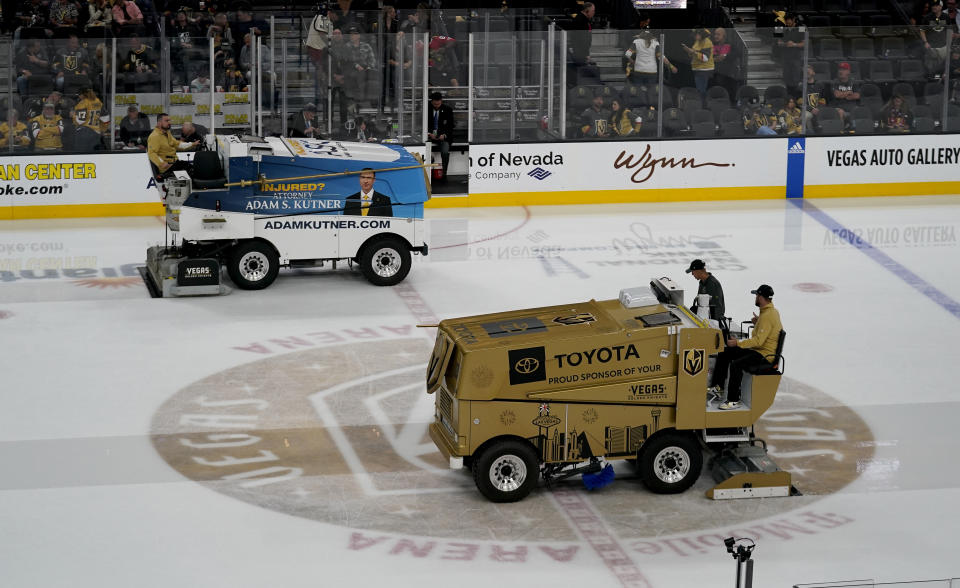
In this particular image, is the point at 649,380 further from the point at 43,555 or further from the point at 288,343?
the point at 288,343

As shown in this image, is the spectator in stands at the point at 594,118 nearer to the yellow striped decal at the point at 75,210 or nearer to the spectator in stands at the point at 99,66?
the yellow striped decal at the point at 75,210

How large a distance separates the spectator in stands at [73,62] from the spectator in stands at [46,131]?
0.49 m

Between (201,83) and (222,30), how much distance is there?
1082 millimetres

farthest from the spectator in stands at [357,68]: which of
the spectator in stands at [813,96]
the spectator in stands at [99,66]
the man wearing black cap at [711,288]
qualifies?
the man wearing black cap at [711,288]

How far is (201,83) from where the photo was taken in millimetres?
20688

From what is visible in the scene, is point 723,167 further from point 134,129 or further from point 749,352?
point 749,352

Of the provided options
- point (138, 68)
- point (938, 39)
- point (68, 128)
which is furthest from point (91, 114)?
point (938, 39)

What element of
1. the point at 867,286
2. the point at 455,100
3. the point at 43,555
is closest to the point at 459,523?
the point at 43,555

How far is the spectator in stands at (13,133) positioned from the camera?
19812 millimetres

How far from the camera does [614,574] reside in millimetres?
8875

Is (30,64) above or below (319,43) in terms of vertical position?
below

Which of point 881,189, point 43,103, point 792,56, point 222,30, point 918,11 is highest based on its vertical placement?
point 918,11

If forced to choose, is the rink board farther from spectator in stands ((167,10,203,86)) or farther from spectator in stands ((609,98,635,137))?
spectator in stands ((167,10,203,86))

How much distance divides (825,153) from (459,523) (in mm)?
14095
